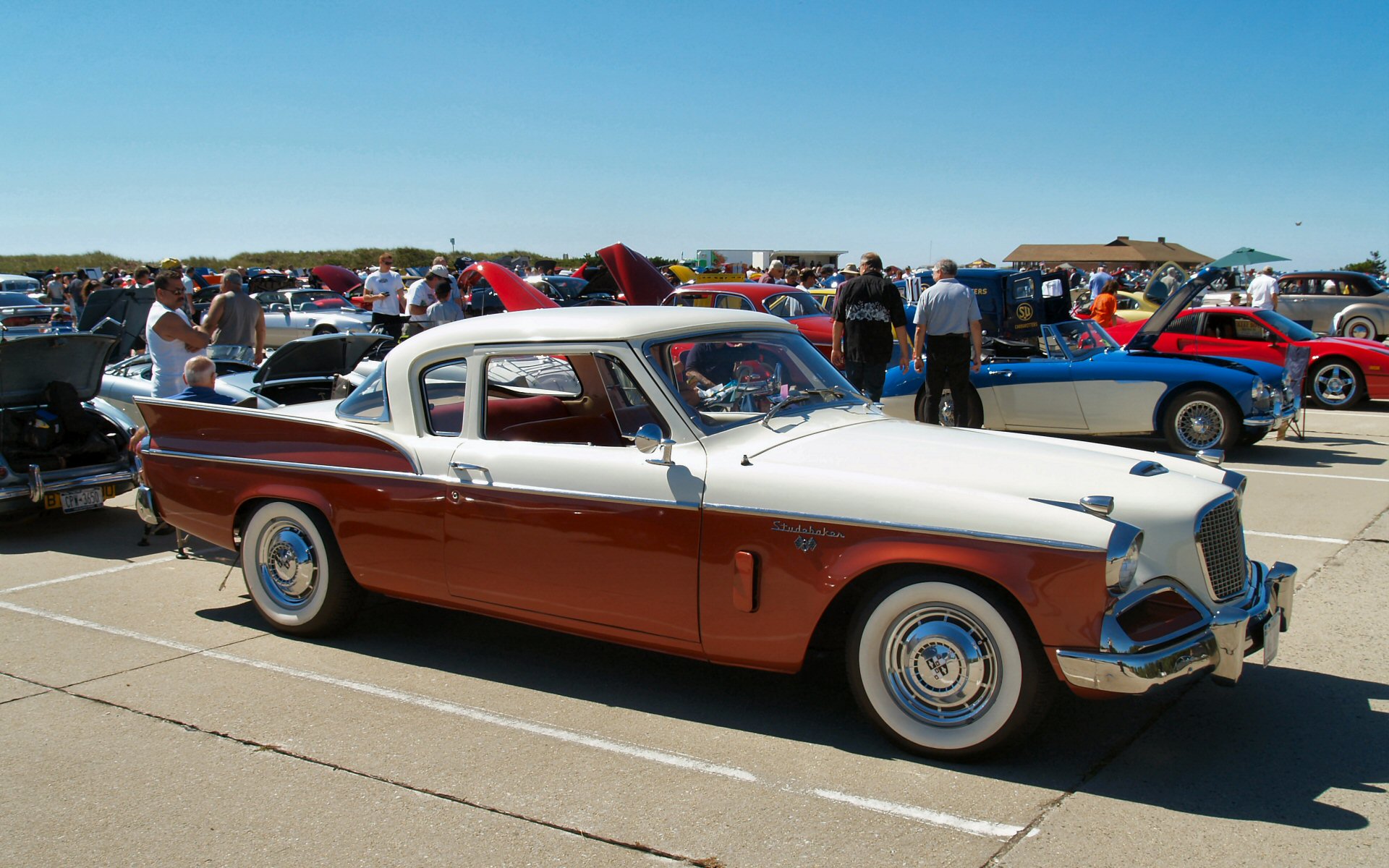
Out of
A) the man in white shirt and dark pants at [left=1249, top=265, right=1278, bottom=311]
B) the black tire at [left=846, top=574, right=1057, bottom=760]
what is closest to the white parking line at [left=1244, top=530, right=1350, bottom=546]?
the black tire at [left=846, top=574, right=1057, bottom=760]

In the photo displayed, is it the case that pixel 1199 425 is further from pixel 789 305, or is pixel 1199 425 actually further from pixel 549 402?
pixel 549 402

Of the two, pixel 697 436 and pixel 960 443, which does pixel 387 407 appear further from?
pixel 960 443

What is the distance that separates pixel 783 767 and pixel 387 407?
2577mm

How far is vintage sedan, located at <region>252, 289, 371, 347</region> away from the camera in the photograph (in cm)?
2162

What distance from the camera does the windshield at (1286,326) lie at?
1244 centimetres

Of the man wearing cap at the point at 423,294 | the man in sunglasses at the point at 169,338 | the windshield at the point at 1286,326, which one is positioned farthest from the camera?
the man wearing cap at the point at 423,294

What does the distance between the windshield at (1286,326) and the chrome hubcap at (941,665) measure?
10.8 m

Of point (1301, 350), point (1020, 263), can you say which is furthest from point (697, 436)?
point (1020, 263)

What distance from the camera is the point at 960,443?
434 cm

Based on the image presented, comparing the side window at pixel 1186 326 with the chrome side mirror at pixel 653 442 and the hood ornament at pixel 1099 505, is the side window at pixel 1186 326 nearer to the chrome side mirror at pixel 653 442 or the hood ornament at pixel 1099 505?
the hood ornament at pixel 1099 505

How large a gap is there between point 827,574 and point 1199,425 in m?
7.66

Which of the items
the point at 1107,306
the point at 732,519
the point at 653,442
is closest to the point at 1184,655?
the point at 732,519

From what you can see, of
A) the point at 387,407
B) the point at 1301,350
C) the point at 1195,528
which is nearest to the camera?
the point at 1195,528

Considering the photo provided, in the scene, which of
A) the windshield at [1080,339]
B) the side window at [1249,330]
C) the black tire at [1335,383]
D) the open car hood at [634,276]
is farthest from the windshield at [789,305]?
A: the black tire at [1335,383]
